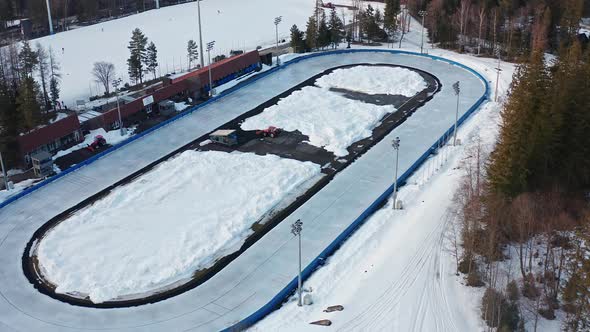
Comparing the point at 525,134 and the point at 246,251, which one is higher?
the point at 525,134

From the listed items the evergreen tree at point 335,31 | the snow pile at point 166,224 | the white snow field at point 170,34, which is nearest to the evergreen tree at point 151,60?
the white snow field at point 170,34

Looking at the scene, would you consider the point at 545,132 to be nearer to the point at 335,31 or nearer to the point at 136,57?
the point at 136,57

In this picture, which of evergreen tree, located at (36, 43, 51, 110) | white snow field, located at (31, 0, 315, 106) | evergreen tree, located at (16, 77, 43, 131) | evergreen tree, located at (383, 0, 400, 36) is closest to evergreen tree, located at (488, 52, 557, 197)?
evergreen tree, located at (16, 77, 43, 131)

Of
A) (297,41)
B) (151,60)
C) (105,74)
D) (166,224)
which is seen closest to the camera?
(166,224)

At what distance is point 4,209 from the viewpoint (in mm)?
29312

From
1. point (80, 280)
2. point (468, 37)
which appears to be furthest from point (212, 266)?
point (468, 37)

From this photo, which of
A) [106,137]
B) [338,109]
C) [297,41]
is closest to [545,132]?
[338,109]

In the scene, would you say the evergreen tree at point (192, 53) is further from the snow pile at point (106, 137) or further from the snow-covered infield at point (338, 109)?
the snow pile at point (106, 137)

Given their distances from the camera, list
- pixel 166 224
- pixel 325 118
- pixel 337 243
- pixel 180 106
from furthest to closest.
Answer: pixel 180 106
pixel 325 118
pixel 166 224
pixel 337 243

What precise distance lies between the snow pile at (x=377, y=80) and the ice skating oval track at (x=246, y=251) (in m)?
2.14

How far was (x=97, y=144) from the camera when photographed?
116ft

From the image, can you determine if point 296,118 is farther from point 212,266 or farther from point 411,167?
point 212,266

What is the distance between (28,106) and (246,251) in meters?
16.8

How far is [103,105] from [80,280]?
18.9 meters
